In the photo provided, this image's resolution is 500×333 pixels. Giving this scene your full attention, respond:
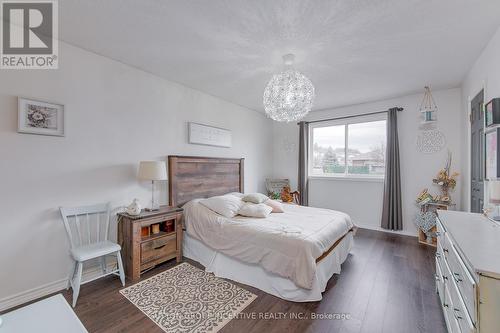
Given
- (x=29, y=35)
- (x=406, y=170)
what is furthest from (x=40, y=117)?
(x=406, y=170)

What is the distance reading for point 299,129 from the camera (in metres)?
5.25

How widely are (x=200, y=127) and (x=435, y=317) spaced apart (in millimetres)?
3674

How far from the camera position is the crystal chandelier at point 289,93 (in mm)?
2459

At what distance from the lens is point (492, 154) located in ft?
7.03

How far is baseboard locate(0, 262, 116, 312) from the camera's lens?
2.00 metres

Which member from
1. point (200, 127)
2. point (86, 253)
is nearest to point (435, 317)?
point (86, 253)

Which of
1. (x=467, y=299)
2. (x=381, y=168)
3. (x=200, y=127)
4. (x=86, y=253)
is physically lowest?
(x=86, y=253)

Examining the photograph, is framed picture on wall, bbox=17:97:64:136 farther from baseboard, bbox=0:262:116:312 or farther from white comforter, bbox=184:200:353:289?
white comforter, bbox=184:200:353:289

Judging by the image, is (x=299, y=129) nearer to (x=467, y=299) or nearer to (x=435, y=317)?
(x=435, y=317)

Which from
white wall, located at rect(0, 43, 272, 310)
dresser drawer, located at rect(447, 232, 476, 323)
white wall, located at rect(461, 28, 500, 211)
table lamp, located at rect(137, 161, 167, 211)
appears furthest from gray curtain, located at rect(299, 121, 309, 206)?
dresser drawer, located at rect(447, 232, 476, 323)

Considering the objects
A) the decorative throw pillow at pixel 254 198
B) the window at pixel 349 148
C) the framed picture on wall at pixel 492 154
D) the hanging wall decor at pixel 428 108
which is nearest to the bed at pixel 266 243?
the decorative throw pillow at pixel 254 198

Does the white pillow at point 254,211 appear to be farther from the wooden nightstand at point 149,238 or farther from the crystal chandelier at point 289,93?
the crystal chandelier at point 289,93

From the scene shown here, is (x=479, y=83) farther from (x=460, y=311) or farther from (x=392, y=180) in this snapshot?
(x=460, y=311)

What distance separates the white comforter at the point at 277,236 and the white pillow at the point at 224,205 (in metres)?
0.06
